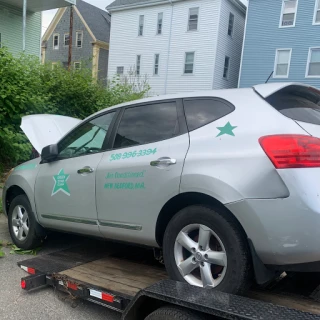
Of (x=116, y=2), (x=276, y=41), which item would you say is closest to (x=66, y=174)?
(x=276, y=41)

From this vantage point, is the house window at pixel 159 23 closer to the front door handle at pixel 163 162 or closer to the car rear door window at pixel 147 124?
the car rear door window at pixel 147 124

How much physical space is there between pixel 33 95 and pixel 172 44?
748 inches

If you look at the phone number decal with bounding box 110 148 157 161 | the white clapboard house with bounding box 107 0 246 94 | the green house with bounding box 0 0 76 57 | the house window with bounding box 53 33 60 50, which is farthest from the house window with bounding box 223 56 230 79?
the phone number decal with bounding box 110 148 157 161

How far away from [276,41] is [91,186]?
21061 mm

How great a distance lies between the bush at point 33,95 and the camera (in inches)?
310

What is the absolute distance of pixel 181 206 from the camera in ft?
9.98

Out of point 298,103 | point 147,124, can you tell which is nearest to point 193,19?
point 147,124

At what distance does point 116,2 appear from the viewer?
28.9 m

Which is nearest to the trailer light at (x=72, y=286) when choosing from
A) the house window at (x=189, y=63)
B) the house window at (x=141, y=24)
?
the house window at (x=189, y=63)

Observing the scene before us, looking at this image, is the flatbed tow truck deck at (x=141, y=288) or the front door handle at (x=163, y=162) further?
the front door handle at (x=163, y=162)

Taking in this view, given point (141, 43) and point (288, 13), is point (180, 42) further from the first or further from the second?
point (288, 13)

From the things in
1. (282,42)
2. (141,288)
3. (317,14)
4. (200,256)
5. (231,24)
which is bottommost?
(141,288)

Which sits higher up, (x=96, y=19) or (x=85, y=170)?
(x=96, y=19)

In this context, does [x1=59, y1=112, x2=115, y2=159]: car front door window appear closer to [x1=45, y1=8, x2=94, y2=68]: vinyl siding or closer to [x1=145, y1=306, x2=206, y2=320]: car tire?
[x1=145, y1=306, x2=206, y2=320]: car tire
